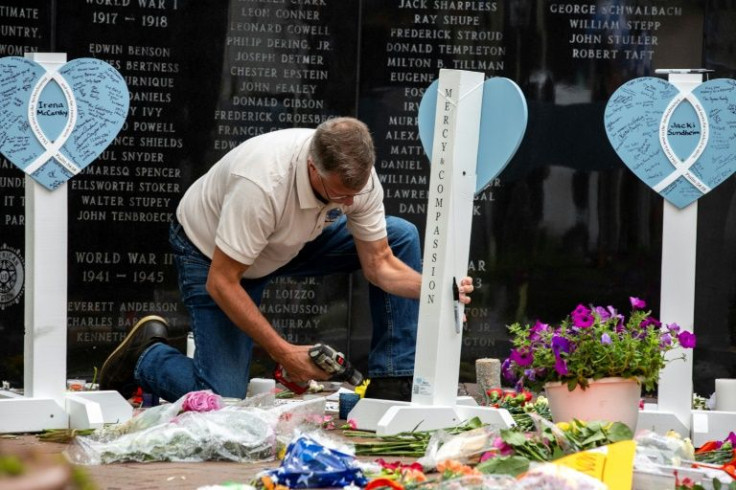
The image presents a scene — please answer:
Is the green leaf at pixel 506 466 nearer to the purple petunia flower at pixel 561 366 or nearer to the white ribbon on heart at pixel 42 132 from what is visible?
the purple petunia flower at pixel 561 366

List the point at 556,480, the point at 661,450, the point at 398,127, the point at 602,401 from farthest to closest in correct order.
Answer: the point at 398,127, the point at 602,401, the point at 661,450, the point at 556,480

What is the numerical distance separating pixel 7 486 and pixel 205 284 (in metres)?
4.26

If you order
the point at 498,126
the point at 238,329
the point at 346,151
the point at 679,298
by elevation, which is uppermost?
the point at 498,126

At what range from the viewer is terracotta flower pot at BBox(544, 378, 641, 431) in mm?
4438

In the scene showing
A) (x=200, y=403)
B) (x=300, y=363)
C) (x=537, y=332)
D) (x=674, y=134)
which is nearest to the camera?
(x=200, y=403)

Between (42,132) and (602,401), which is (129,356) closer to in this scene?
(42,132)

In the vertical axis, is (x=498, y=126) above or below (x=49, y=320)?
above

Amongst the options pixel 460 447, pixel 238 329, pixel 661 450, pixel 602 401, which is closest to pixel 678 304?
pixel 602 401

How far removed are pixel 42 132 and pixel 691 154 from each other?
8.60ft

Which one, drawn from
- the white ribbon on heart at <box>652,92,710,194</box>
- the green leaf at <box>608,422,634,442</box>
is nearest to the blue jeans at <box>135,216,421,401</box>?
the white ribbon on heart at <box>652,92,710,194</box>

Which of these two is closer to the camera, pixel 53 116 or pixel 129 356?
pixel 53 116

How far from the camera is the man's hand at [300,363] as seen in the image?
4.93 m

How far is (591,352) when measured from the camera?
4473mm

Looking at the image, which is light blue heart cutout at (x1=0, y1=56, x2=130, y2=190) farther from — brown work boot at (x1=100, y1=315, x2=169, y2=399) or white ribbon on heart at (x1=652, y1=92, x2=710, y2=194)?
white ribbon on heart at (x1=652, y1=92, x2=710, y2=194)
